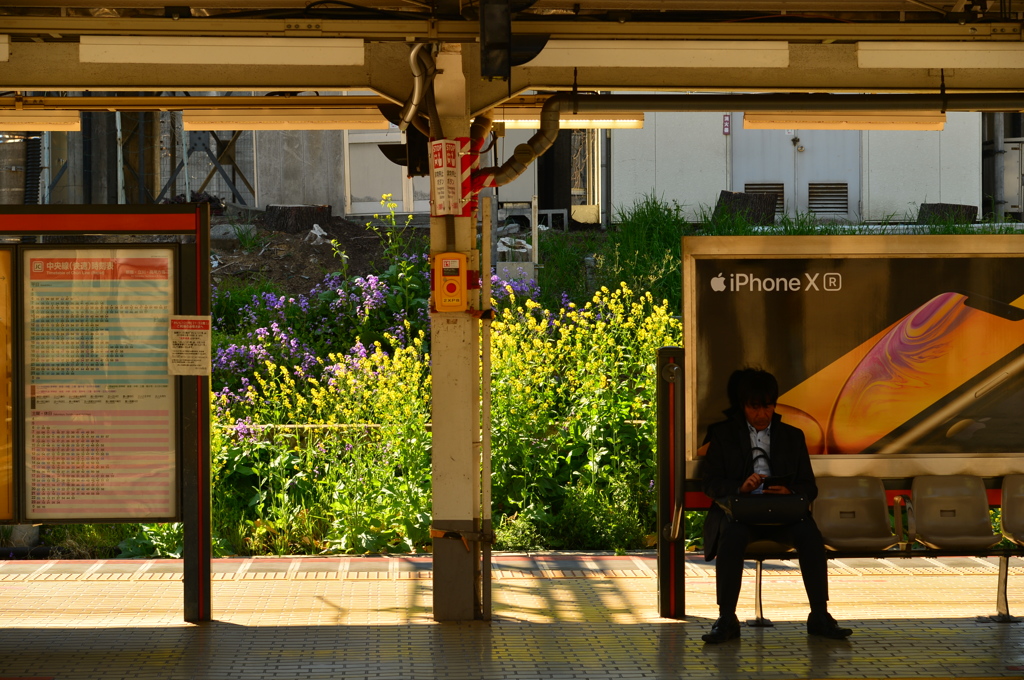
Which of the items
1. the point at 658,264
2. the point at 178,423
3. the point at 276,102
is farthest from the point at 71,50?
the point at 658,264

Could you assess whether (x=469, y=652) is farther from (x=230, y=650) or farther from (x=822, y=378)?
(x=822, y=378)

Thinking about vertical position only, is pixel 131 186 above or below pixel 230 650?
above

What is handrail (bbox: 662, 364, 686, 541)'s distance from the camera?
21.2 ft

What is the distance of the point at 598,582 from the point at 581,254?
7.70 metres

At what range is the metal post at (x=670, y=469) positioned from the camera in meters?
6.46

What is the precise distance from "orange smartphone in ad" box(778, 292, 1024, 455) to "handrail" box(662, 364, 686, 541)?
0.83 meters

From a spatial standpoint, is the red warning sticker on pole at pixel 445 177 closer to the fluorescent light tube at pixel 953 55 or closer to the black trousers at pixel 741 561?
the black trousers at pixel 741 561

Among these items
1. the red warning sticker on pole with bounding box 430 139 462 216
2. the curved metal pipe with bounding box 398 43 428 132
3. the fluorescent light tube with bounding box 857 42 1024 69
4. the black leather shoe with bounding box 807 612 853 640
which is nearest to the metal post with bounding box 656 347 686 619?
the black leather shoe with bounding box 807 612 853 640

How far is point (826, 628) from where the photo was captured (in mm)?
6137

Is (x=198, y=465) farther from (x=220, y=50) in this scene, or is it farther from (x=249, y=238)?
(x=249, y=238)

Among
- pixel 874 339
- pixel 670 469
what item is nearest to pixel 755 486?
pixel 670 469

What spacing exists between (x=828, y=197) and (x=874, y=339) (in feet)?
35.0

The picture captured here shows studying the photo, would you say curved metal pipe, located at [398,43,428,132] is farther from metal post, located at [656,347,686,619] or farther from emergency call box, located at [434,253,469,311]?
metal post, located at [656,347,686,619]

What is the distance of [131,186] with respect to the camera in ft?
59.3
